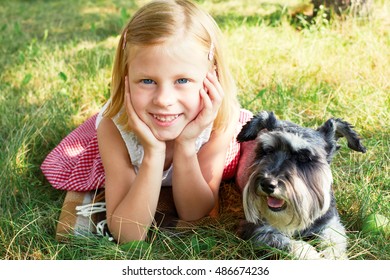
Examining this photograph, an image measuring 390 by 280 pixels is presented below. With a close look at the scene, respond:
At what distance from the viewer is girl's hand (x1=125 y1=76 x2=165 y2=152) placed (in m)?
3.12

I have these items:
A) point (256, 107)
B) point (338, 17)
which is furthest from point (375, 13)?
point (256, 107)

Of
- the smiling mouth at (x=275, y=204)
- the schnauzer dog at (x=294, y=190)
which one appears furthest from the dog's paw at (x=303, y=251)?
the smiling mouth at (x=275, y=204)

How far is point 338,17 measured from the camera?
19.6 feet

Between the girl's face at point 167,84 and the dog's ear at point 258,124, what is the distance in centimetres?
29

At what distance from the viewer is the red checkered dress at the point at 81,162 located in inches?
150

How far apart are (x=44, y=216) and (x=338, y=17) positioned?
3.81 m

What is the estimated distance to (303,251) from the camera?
2914 mm

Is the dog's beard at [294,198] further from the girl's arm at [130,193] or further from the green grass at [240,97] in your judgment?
the girl's arm at [130,193]

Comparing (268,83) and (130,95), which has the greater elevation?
(130,95)

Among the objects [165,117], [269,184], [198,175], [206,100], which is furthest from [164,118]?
[269,184]
